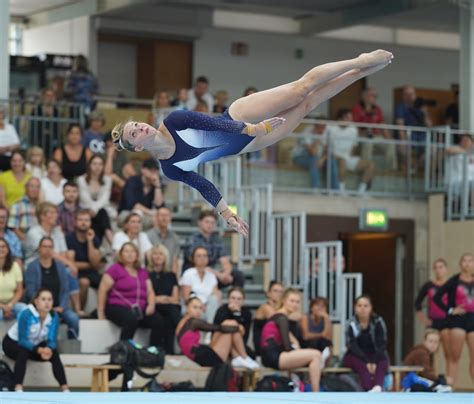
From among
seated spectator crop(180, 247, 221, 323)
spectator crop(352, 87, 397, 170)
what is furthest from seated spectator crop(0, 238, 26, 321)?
spectator crop(352, 87, 397, 170)

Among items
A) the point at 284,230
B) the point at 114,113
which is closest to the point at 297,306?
the point at 284,230

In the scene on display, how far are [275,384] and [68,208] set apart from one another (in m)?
3.03

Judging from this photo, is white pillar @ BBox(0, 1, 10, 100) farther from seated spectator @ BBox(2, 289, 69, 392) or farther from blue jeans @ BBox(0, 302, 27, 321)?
seated spectator @ BBox(2, 289, 69, 392)

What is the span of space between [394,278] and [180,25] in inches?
215

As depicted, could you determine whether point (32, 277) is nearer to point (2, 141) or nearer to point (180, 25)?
point (2, 141)

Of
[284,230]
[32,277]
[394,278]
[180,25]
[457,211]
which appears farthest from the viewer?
[180,25]

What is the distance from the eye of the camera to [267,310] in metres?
12.8

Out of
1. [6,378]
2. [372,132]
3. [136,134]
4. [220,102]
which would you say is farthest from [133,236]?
[136,134]

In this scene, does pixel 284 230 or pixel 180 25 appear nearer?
pixel 284 230

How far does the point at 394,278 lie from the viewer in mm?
17750

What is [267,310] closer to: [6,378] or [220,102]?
[6,378]

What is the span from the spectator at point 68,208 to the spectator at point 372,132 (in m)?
4.15

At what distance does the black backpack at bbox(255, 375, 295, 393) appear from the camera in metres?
12.0

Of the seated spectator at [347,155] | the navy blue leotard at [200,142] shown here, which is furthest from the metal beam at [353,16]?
the navy blue leotard at [200,142]
